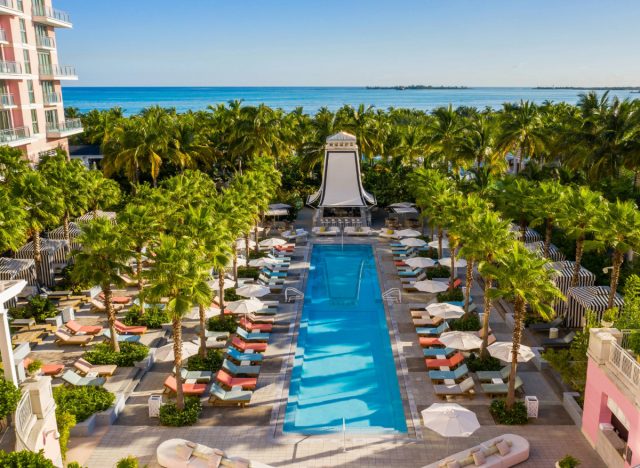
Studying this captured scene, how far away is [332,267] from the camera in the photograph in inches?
1417

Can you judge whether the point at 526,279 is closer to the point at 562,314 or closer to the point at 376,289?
the point at 562,314

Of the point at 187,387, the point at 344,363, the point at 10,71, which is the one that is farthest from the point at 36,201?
the point at 10,71

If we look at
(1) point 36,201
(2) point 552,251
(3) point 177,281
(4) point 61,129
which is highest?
(4) point 61,129

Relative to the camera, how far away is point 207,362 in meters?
21.5

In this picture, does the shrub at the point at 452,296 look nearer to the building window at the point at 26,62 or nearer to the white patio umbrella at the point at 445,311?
the white patio umbrella at the point at 445,311

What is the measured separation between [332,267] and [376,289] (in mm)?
5433

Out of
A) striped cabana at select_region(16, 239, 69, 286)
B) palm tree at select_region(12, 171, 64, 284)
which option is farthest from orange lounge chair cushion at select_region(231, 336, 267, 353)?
striped cabana at select_region(16, 239, 69, 286)

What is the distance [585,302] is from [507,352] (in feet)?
19.5

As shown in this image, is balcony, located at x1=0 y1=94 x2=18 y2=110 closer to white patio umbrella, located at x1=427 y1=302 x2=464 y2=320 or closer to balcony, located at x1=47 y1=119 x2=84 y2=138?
balcony, located at x1=47 y1=119 x2=84 y2=138

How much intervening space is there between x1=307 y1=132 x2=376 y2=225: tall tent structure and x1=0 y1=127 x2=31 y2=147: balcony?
72.7 feet

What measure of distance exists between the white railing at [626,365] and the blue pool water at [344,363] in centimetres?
665

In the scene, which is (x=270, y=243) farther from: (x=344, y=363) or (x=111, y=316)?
(x=111, y=316)

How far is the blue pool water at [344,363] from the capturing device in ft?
61.3

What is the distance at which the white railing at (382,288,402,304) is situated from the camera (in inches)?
1139
